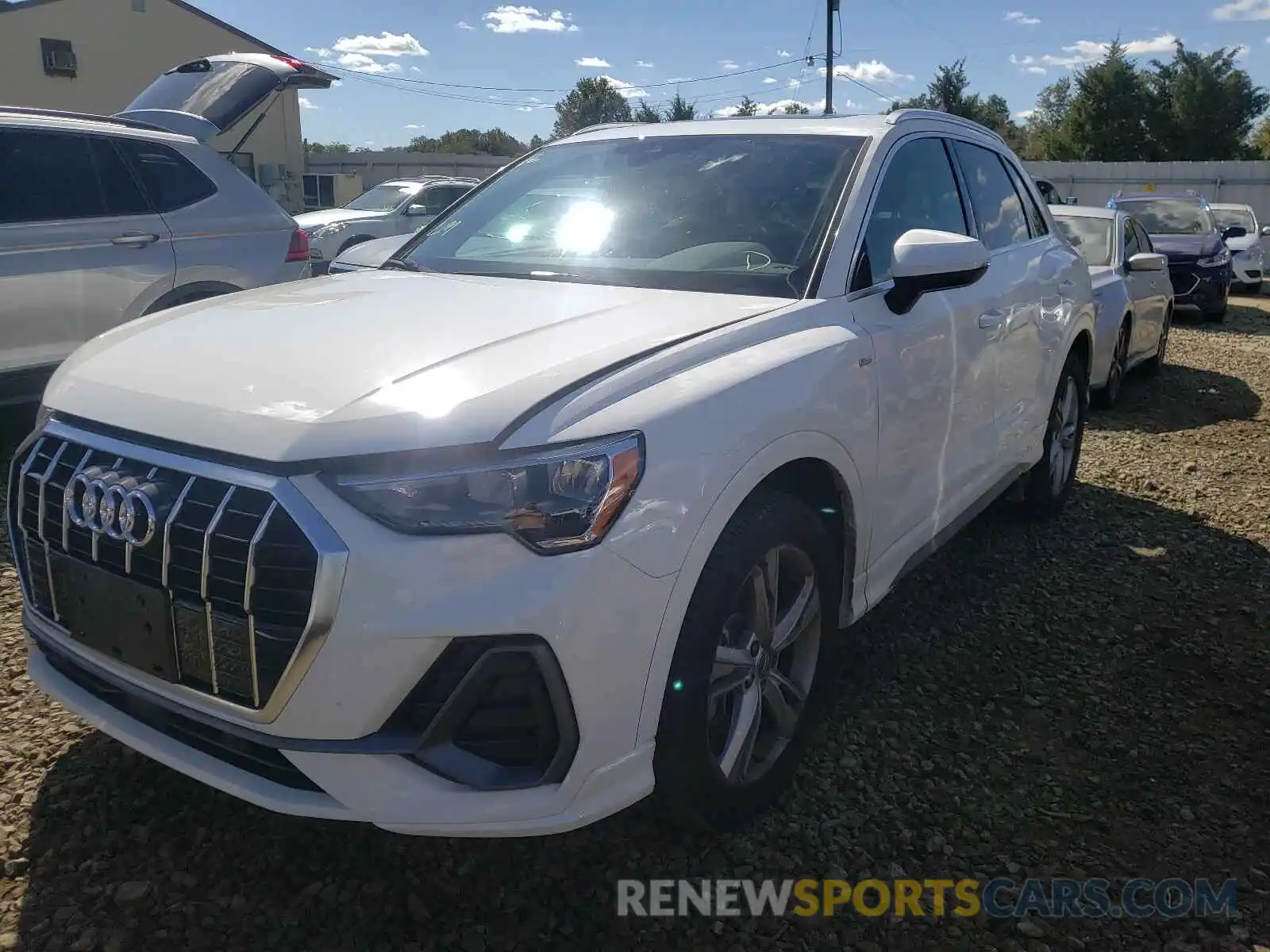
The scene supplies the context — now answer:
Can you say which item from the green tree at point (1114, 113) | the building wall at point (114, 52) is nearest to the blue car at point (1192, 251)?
the building wall at point (114, 52)

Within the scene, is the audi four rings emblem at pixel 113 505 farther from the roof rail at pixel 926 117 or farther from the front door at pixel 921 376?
the roof rail at pixel 926 117

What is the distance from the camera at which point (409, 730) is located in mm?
1869

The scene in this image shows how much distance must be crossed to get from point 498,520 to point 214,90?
22.6 ft

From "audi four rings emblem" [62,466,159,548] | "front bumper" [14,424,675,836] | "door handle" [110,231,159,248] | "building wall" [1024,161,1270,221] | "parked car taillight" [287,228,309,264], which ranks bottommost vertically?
"front bumper" [14,424,675,836]

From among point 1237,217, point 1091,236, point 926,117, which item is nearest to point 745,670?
point 926,117

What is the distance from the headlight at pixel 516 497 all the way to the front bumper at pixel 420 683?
0.09 feet

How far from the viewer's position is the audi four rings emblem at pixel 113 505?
6.40 ft

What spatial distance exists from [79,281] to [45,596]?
3.59 metres

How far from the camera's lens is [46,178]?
17.3ft

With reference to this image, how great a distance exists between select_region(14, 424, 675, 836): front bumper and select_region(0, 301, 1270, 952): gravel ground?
45 centimetres

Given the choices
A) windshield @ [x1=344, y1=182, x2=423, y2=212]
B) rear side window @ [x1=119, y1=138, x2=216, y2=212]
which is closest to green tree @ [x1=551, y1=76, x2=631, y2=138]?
windshield @ [x1=344, y1=182, x2=423, y2=212]

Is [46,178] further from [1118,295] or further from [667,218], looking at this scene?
[1118,295]

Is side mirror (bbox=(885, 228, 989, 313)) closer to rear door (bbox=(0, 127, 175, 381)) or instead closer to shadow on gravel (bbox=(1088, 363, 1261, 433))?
rear door (bbox=(0, 127, 175, 381))

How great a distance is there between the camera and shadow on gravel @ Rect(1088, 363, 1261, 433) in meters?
7.50
